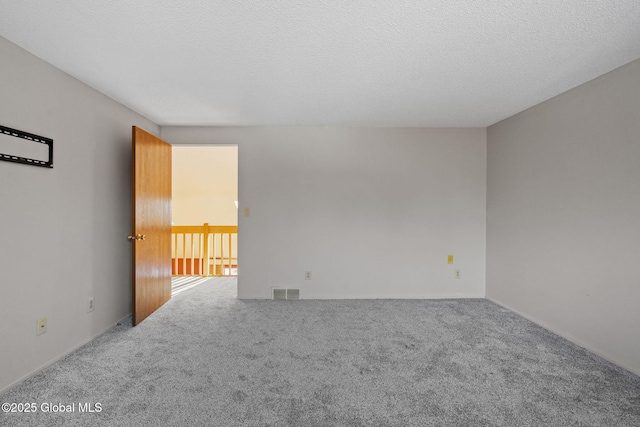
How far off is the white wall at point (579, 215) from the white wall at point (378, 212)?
0.47m

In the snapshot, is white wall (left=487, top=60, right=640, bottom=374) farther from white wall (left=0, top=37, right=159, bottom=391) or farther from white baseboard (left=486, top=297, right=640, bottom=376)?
white wall (left=0, top=37, right=159, bottom=391)

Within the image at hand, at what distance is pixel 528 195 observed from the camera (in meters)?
3.26

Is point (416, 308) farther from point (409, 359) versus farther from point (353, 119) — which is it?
point (353, 119)

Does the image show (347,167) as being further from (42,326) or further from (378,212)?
(42,326)

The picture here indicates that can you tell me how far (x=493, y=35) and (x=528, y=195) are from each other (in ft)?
6.68

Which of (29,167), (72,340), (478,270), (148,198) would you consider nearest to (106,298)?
(72,340)

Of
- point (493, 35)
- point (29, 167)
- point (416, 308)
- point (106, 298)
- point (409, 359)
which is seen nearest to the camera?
point (493, 35)

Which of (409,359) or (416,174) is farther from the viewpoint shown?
(416,174)

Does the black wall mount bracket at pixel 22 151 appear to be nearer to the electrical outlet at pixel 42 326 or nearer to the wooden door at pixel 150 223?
the wooden door at pixel 150 223

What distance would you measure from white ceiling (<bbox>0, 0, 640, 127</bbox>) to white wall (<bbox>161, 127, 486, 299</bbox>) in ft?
3.10

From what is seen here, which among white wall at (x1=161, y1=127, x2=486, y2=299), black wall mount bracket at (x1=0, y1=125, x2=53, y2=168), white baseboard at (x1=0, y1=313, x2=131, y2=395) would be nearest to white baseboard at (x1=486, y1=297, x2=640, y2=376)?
white wall at (x1=161, y1=127, x2=486, y2=299)

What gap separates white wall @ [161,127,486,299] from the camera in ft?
13.2

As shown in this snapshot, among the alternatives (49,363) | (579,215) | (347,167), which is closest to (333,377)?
(49,363)

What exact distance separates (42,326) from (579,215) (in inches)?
172
